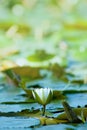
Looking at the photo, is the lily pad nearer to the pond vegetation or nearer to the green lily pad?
the pond vegetation

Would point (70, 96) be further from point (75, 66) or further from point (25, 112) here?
point (75, 66)

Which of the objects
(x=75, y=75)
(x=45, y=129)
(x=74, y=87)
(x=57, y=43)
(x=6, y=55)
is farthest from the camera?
(x=57, y=43)

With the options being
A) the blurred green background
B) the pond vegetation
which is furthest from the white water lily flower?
the blurred green background

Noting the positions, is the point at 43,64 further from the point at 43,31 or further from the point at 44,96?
the point at 43,31

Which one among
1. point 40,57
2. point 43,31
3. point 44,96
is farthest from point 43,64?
point 43,31

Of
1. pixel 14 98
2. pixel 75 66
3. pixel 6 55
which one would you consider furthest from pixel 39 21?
pixel 14 98

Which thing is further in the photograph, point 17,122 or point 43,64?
point 43,64

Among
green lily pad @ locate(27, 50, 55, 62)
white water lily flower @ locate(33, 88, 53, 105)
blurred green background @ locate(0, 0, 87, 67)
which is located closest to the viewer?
white water lily flower @ locate(33, 88, 53, 105)

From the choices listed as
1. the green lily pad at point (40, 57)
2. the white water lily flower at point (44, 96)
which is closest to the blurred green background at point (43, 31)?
the green lily pad at point (40, 57)
